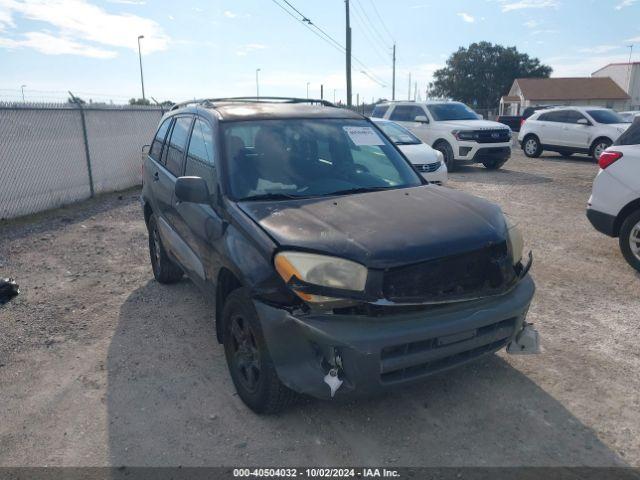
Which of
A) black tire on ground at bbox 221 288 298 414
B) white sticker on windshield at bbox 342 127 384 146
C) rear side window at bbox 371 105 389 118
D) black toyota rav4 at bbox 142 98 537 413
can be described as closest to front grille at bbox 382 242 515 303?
black toyota rav4 at bbox 142 98 537 413

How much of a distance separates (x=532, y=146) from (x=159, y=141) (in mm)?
15397

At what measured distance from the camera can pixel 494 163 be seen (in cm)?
1443

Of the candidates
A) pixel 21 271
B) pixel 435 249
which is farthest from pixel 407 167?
pixel 21 271

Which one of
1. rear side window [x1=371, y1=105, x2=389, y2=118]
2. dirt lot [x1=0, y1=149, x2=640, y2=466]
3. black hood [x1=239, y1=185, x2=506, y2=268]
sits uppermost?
rear side window [x1=371, y1=105, x2=389, y2=118]

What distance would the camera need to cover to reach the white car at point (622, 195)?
5508 millimetres

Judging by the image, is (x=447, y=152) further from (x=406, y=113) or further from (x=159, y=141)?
(x=159, y=141)

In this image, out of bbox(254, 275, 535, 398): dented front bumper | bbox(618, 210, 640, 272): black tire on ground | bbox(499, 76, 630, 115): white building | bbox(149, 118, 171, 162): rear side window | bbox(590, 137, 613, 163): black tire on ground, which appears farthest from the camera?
bbox(499, 76, 630, 115): white building

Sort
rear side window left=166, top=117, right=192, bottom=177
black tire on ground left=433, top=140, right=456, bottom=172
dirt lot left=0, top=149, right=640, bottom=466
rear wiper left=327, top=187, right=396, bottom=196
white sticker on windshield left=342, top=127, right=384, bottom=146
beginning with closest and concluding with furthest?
dirt lot left=0, top=149, right=640, bottom=466 → rear wiper left=327, top=187, right=396, bottom=196 → white sticker on windshield left=342, top=127, right=384, bottom=146 → rear side window left=166, top=117, right=192, bottom=177 → black tire on ground left=433, top=140, right=456, bottom=172

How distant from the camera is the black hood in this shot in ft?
8.92

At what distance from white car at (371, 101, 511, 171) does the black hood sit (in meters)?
10.6

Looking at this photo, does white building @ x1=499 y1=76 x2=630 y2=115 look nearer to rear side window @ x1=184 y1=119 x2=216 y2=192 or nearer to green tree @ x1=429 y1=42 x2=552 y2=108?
green tree @ x1=429 y1=42 x2=552 y2=108

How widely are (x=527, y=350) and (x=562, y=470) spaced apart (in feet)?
2.51

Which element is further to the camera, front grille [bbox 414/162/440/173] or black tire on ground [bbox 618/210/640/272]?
front grille [bbox 414/162/440/173]

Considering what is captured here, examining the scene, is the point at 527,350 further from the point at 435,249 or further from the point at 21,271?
the point at 21,271
